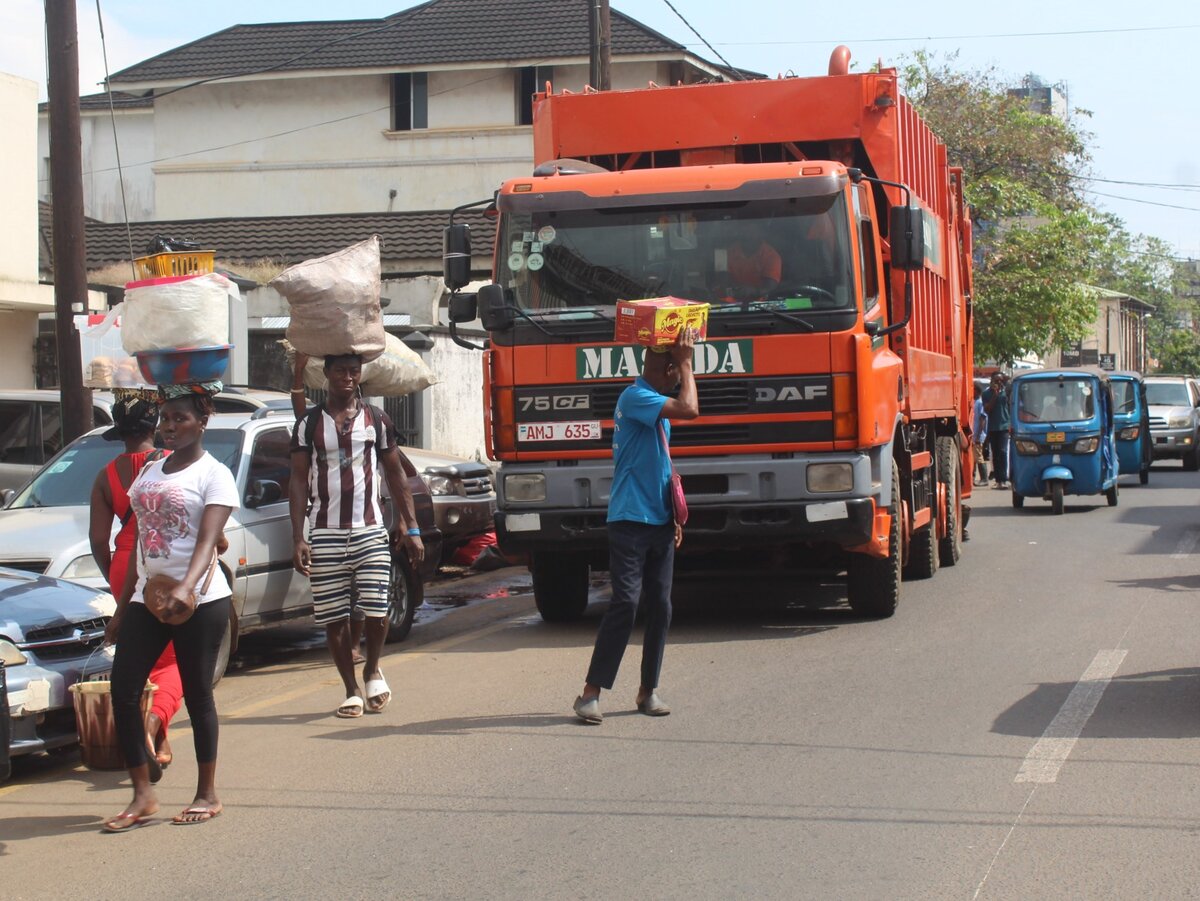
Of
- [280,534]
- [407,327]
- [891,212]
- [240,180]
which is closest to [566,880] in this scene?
[280,534]

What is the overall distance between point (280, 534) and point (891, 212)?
462 centimetres

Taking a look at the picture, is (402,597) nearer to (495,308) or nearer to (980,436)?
(495,308)

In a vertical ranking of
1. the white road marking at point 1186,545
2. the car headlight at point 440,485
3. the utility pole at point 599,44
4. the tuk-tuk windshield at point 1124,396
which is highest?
the utility pole at point 599,44

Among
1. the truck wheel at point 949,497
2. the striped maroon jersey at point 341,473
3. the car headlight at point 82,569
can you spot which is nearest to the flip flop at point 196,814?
the striped maroon jersey at point 341,473

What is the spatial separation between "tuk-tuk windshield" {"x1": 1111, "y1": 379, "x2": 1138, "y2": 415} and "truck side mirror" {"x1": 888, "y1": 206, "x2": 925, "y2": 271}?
17803 millimetres

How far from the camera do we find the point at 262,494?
9.90 meters

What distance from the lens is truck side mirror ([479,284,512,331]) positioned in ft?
33.3

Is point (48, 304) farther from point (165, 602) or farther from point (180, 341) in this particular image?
point (165, 602)

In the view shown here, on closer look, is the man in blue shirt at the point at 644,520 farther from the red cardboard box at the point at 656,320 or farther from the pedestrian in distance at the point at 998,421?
the pedestrian in distance at the point at 998,421

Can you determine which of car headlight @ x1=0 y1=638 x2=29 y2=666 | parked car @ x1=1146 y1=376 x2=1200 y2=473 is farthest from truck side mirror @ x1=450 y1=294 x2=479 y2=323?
parked car @ x1=1146 y1=376 x2=1200 y2=473

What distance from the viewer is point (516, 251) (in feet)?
34.0

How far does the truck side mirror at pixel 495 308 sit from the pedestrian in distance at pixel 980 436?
16.7m

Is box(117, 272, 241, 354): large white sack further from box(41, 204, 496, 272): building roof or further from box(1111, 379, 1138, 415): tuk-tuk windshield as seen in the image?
box(1111, 379, 1138, 415): tuk-tuk windshield

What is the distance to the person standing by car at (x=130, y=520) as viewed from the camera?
661 cm
